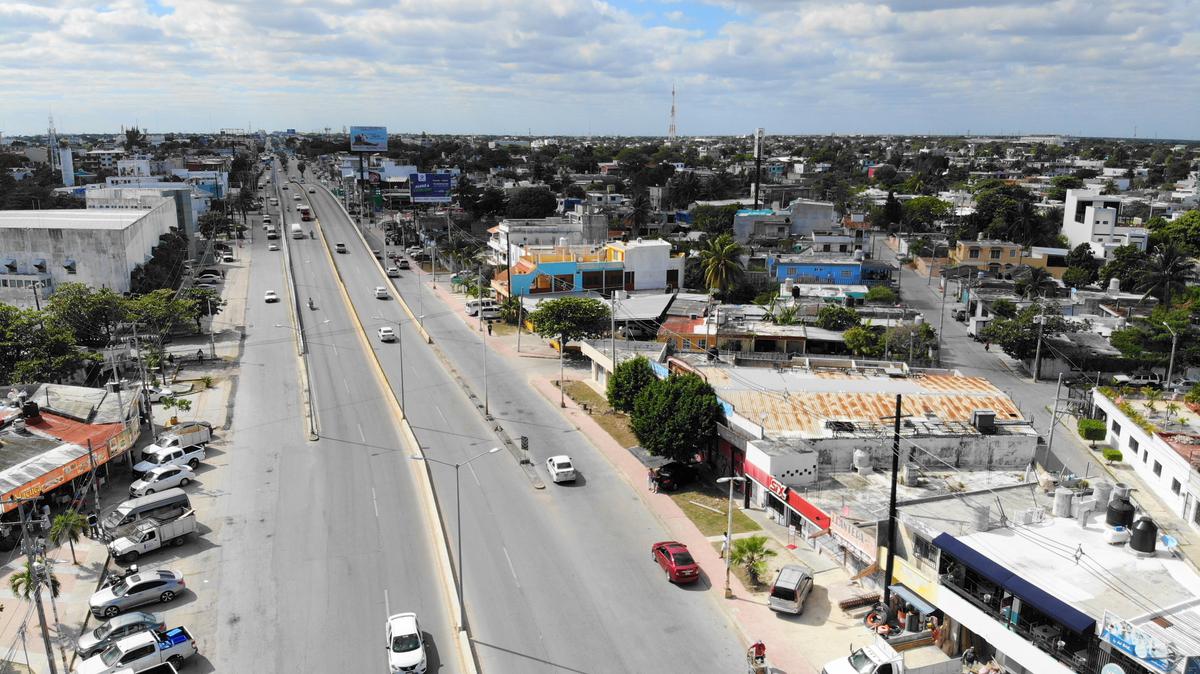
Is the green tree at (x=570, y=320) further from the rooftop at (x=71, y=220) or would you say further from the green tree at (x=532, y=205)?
the green tree at (x=532, y=205)

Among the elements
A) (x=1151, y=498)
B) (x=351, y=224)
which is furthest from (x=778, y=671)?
(x=351, y=224)

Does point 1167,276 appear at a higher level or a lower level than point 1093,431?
higher

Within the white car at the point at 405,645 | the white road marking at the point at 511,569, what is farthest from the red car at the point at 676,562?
the white car at the point at 405,645

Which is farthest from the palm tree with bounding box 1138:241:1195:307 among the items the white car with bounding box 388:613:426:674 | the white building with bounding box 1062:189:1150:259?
the white car with bounding box 388:613:426:674

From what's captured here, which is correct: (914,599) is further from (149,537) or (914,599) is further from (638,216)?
(638,216)

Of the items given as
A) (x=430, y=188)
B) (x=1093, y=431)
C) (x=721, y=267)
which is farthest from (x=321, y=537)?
(x=430, y=188)

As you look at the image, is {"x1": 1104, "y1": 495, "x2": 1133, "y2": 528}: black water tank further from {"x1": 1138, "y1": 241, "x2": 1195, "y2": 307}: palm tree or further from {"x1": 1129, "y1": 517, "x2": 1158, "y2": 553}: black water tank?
{"x1": 1138, "y1": 241, "x2": 1195, "y2": 307}: palm tree
